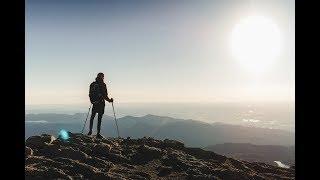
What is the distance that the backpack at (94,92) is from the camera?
2342 cm

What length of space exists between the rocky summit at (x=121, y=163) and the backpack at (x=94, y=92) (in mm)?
2411

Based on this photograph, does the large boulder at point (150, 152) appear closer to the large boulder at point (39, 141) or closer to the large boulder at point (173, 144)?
the large boulder at point (173, 144)

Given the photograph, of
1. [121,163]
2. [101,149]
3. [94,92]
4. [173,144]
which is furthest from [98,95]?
[173,144]

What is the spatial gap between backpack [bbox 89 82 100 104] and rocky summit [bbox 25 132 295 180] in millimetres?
2411

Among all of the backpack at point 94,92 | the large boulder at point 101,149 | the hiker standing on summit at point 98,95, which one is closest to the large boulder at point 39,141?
the large boulder at point 101,149

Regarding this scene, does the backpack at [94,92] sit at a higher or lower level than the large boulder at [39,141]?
higher

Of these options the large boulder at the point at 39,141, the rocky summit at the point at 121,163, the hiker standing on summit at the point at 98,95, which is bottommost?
the rocky summit at the point at 121,163

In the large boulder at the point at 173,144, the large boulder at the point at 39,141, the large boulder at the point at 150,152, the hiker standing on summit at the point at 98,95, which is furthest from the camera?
the large boulder at the point at 173,144

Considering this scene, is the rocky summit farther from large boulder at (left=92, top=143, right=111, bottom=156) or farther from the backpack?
the backpack

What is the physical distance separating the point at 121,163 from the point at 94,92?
5620 mm

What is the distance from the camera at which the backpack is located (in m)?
23.4
